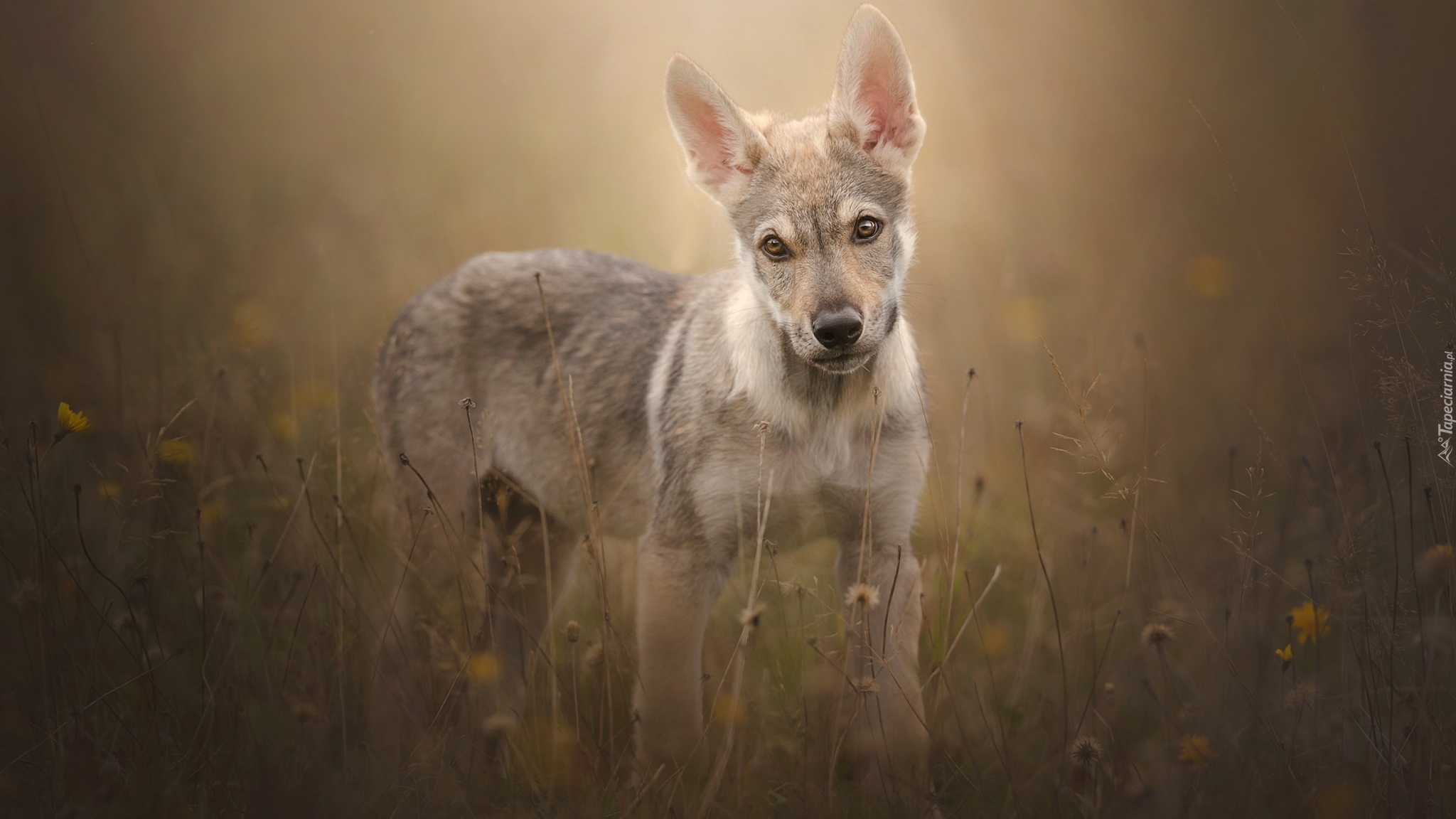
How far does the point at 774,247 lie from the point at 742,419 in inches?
22.9

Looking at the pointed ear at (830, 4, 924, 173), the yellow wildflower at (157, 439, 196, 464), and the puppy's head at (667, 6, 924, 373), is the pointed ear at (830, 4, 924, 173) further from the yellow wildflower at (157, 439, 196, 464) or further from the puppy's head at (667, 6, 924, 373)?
the yellow wildflower at (157, 439, 196, 464)

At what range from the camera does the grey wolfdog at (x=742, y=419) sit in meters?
2.87

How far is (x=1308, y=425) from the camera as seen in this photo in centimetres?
400

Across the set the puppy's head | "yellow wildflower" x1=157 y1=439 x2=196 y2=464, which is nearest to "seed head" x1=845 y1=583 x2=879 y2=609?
the puppy's head

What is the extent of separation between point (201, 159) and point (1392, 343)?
242 inches

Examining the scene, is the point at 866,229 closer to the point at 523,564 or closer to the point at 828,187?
the point at 828,187

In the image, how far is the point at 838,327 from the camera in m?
2.71

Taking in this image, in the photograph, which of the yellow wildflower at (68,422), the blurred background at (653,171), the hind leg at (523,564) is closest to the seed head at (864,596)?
the blurred background at (653,171)

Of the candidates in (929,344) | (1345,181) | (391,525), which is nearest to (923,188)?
(929,344)

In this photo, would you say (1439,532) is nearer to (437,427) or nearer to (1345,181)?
(1345,181)

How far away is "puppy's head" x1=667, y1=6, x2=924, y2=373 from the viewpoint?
2.85 meters

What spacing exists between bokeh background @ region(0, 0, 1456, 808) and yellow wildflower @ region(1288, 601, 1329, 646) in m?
0.24

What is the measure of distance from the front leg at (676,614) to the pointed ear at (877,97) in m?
1.44

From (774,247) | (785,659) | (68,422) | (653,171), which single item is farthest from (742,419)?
(653,171)
